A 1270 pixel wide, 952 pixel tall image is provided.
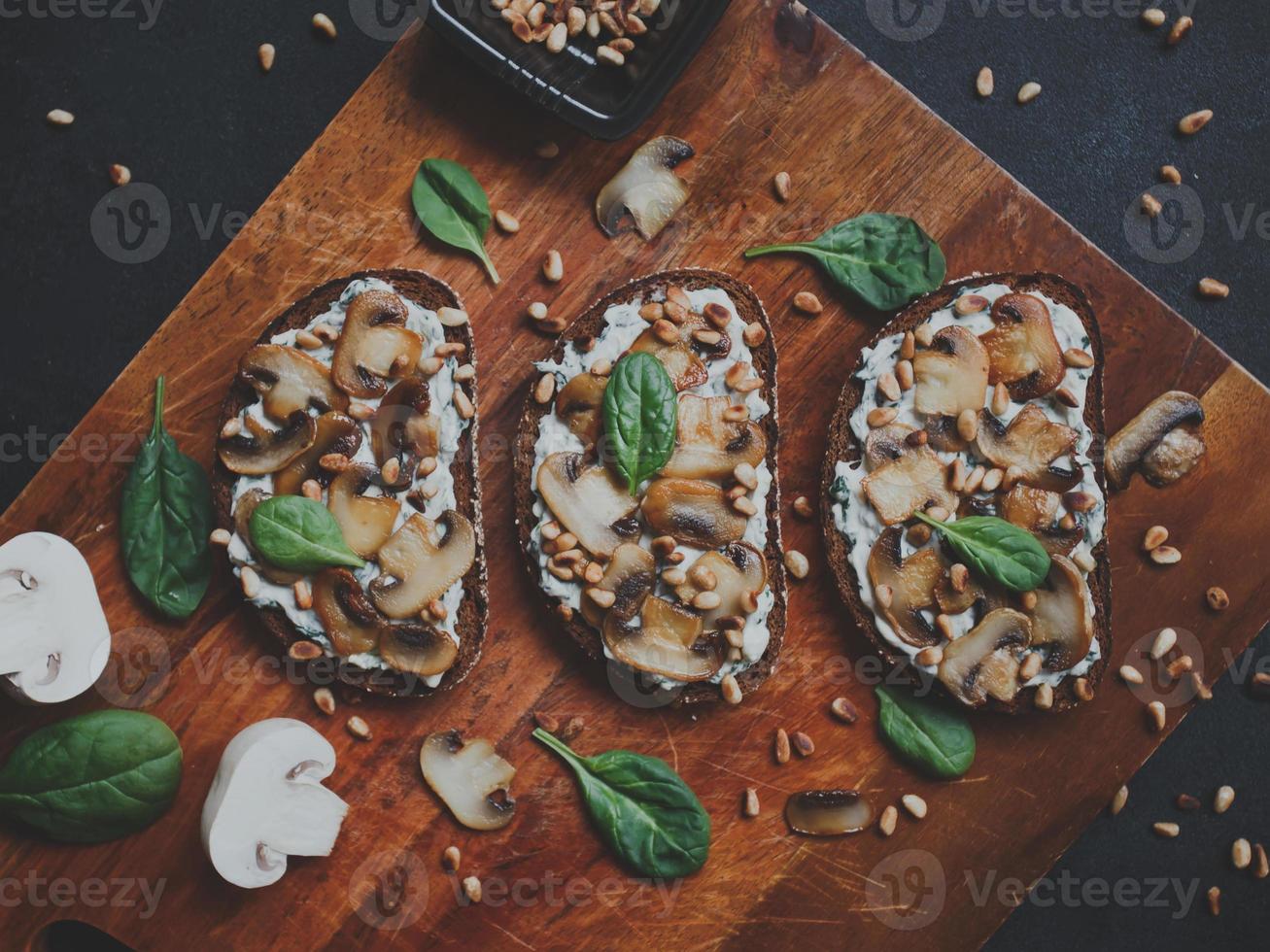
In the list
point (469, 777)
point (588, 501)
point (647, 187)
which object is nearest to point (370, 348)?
point (588, 501)

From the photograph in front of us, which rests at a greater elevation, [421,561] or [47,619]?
[421,561]

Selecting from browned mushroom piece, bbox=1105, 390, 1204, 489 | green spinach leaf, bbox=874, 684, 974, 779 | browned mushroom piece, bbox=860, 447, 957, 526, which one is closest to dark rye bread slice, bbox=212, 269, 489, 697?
browned mushroom piece, bbox=860, 447, 957, 526

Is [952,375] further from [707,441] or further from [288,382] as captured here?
[288,382]

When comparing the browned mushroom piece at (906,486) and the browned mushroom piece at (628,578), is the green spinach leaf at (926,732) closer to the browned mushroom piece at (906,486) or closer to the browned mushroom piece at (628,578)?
the browned mushroom piece at (906,486)

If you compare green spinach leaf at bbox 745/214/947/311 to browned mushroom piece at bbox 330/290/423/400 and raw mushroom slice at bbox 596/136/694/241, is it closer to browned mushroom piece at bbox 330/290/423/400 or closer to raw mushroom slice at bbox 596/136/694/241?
raw mushroom slice at bbox 596/136/694/241

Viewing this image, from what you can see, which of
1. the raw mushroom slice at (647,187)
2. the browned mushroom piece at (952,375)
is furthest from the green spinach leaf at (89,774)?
the browned mushroom piece at (952,375)

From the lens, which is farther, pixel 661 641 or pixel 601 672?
pixel 601 672
